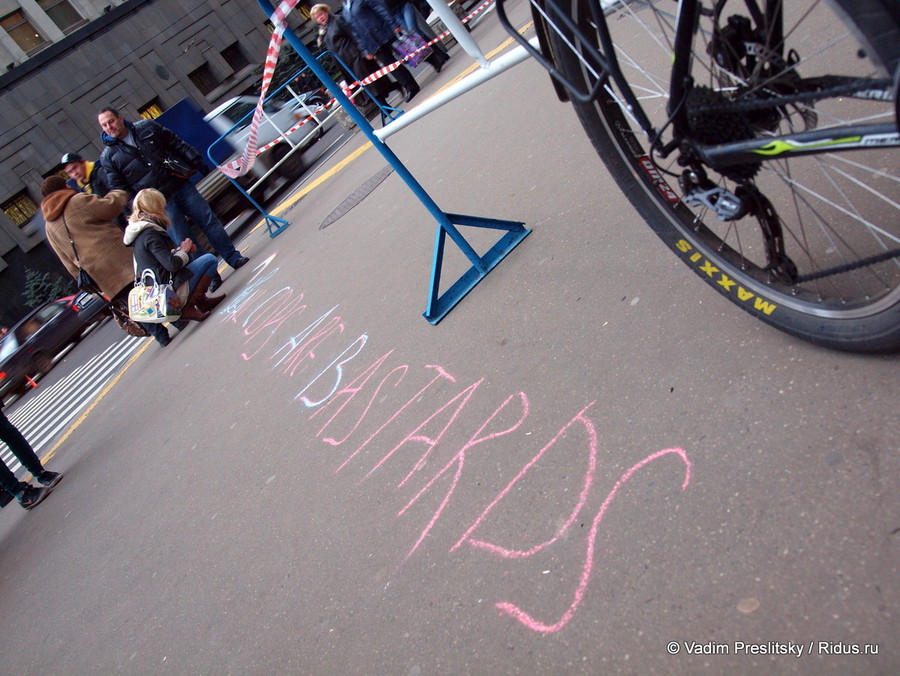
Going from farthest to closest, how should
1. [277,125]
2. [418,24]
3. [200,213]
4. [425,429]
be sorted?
[277,125] < [418,24] < [200,213] < [425,429]

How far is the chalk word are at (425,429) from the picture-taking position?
231cm

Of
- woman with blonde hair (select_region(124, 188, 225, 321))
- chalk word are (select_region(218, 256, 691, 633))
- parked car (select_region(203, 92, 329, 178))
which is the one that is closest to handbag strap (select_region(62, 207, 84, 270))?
woman with blonde hair (select_region(124, 188, 225, 321))

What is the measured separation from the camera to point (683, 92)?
205cm

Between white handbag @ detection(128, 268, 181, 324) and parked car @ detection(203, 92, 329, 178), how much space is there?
5049 millimetres

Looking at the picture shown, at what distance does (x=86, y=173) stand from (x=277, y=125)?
5.75 m

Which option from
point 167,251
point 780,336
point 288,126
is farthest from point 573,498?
point 288,126

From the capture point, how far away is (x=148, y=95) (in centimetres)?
2884

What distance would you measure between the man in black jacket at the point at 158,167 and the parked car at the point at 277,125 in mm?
3467

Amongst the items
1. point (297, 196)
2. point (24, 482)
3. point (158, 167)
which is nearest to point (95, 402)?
point (24, 482)

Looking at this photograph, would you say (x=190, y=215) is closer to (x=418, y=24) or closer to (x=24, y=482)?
(x=24, y=482)

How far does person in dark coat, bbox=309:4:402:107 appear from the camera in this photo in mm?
11391

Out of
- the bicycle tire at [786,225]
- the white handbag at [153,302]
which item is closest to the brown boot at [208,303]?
the white handbag at [153,302]

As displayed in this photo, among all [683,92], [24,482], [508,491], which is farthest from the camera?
[24,482]

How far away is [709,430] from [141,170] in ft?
26.2
